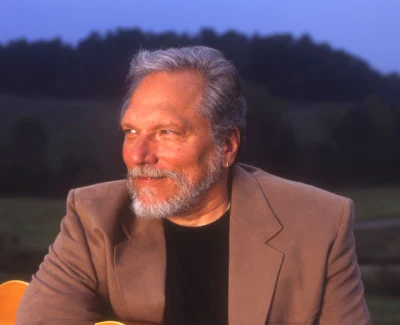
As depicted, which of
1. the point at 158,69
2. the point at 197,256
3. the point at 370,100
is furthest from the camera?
the point at 370,100

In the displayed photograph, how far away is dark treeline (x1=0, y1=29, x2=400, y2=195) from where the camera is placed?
3729 millimetres

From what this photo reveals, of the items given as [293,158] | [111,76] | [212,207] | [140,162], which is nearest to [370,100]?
[293,158]

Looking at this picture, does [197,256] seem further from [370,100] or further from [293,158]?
[370,100]

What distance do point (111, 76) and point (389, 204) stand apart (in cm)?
193

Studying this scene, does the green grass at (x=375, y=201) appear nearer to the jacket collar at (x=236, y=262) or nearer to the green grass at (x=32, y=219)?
the green grass at (x=32, y=219)

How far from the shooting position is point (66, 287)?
78.8 inches

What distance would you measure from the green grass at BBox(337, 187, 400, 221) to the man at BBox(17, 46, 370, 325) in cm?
200

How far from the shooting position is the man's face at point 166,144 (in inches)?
76.9

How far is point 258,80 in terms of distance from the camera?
383 cm

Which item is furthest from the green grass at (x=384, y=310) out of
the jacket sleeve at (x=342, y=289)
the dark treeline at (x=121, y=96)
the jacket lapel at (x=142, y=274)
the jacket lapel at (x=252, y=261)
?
the jacket lapel at (x=142, y=274)

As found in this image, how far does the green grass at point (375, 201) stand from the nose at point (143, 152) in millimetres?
2276

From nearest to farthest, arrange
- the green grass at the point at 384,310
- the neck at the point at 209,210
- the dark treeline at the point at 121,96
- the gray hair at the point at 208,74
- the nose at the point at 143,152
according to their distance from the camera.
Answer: the nose at the point at 143,152, the gray hair at the point at 208,74, the neck at the point at 209,210, the dark treeline at the point at 121,96, the green grass at the point at 384,310

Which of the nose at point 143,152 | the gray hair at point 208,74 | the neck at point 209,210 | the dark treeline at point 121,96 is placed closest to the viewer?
the nose at point 143,152

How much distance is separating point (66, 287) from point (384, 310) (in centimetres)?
272
